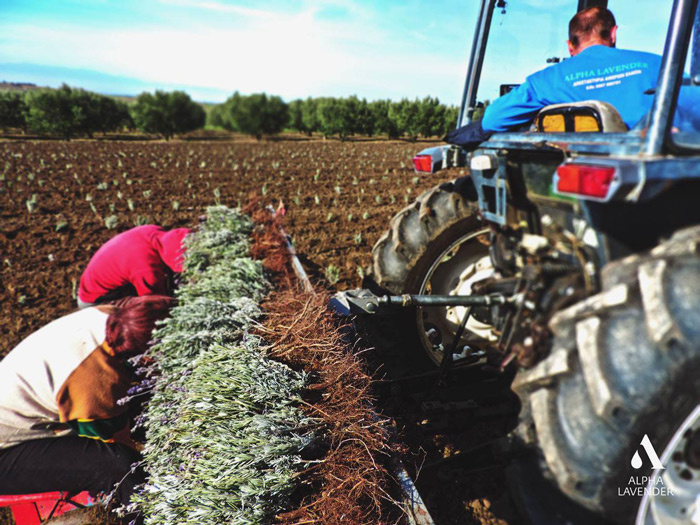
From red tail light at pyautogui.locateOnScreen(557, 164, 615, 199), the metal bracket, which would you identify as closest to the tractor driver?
the metal bracket

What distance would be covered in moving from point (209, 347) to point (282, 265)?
173cm

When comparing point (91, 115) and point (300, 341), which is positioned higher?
point (91, 115)

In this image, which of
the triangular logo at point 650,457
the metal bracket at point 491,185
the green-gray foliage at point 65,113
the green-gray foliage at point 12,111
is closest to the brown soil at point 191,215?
the triangular logo at point 650,457

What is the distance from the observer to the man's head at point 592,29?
7.17 ft

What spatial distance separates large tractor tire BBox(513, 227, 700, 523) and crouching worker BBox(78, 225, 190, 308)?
3.28 m

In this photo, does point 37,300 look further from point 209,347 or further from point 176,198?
point 176,198

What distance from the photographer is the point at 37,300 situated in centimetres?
494

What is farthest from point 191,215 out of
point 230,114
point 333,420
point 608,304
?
point 230,114

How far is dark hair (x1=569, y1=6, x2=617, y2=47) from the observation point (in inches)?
85.9

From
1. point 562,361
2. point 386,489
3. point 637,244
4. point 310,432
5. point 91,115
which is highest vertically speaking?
point 91,115

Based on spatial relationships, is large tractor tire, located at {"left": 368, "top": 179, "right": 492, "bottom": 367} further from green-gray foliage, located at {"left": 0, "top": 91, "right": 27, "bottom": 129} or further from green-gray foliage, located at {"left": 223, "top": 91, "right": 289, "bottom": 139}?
green-gray foliage, located at {"left": 0, "top": 91, "right": 27, "bottom": 129}

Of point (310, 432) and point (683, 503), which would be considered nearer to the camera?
point (683, 503)

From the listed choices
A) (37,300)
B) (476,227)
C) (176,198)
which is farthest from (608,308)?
(176,198)

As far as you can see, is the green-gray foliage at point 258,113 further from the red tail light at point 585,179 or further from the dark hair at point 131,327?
the red tail light at point 585,179
